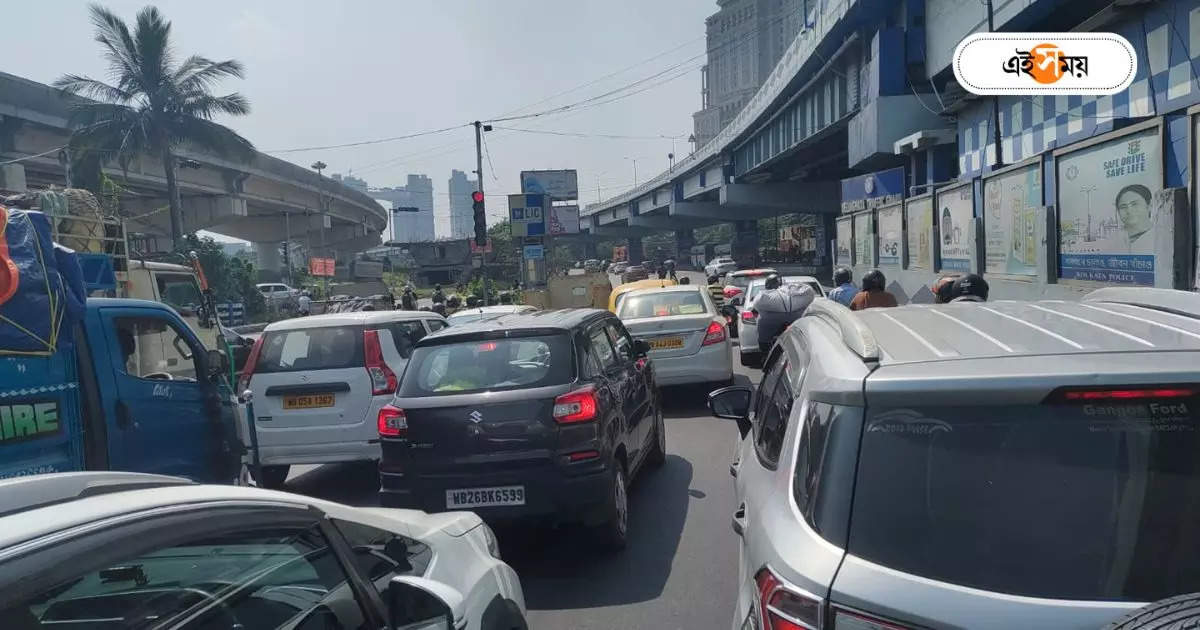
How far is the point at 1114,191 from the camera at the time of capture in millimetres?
10195

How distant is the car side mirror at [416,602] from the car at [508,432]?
8.98ft

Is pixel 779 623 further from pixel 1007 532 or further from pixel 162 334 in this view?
A: pixel 162 334

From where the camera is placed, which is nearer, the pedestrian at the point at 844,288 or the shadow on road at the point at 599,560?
the shadow on road at the point at 599,560

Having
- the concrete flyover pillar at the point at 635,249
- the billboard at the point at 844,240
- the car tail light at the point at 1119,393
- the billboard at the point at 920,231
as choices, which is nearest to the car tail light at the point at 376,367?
the car tail light at the point at 1119,393

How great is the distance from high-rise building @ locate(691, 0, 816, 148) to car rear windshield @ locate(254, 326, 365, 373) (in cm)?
11927

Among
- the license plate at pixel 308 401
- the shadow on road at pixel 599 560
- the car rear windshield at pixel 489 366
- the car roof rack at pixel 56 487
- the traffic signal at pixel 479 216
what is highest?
the traffic signal at pixel 479 216

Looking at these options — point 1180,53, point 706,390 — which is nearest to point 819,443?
point 706,390

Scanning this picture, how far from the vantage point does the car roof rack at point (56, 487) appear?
6.28 feet

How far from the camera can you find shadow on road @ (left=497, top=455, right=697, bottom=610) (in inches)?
193

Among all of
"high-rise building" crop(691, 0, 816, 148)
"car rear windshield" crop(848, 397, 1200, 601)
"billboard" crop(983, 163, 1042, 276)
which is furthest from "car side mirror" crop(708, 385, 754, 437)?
"high-rise building" crop(691, 0, 816, 148)

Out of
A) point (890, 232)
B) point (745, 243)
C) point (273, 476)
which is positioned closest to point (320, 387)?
point (273, 476)

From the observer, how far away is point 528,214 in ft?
99.6

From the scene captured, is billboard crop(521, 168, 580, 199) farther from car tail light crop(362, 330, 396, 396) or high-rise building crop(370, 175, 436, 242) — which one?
high-rise building crop(370, 175, 436, 242)

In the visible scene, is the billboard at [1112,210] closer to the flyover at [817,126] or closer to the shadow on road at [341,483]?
the shadow on road at [341,483]
